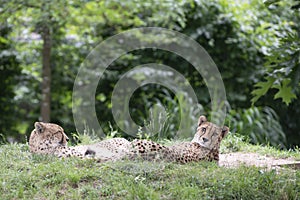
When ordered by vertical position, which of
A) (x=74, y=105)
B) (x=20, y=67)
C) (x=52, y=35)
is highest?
(x=52, y=35)

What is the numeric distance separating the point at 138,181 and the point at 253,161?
1.67 meters

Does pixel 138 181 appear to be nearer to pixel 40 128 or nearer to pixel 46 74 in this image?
pixel 40 128

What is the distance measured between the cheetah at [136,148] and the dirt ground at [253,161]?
0.94ft

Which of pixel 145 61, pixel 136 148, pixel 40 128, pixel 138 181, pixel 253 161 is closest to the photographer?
pixel 138 181

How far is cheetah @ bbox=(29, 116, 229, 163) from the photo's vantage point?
17.3 ft

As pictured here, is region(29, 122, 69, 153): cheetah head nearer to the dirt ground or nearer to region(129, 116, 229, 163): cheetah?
region(129, 116, 229, 163): cheetah

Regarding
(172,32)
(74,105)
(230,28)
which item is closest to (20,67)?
(74,105)

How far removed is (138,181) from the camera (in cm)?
466

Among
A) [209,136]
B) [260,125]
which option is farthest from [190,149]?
[260,125]

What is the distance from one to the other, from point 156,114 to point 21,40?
4.46m

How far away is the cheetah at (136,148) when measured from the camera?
5.27 metres

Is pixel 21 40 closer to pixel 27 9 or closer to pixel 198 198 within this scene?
pixel 27 9

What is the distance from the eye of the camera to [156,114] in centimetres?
739

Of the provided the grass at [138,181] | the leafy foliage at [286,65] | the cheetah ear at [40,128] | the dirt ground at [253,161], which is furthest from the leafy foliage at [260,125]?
the cheetah ear at [40,128]
